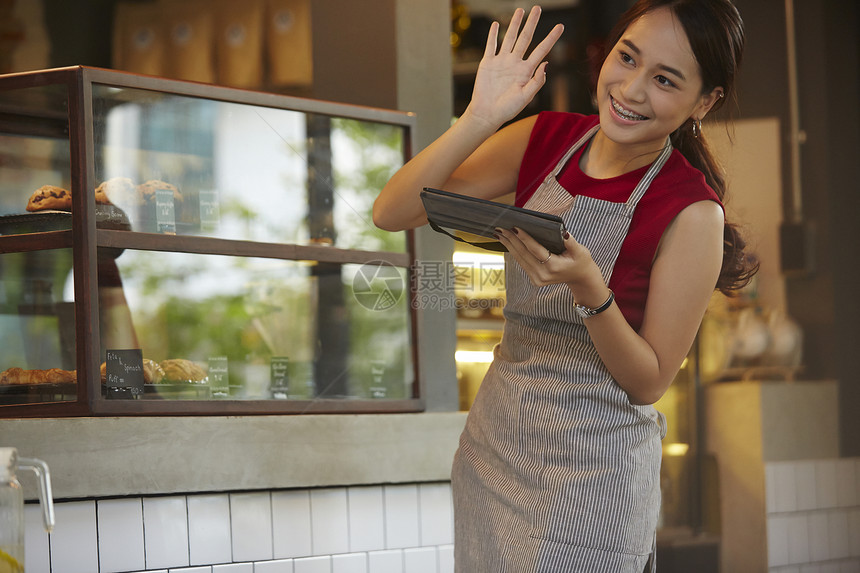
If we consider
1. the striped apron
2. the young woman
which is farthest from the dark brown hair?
the striped apron

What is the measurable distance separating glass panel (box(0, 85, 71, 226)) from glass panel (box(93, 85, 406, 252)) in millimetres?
66

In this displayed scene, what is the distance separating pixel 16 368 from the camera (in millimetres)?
1548

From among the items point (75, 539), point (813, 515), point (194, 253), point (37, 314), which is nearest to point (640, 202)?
point (194, 253)

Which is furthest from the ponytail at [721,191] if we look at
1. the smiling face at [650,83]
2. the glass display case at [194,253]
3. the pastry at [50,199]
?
the pastry at [50,199]

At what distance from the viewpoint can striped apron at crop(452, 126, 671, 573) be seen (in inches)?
39.7

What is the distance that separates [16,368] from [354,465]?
24.7 inches

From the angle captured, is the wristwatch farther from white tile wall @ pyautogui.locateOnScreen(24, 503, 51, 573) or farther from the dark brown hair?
white tile wall @ pyautogui.locateOnScreen(24, 503, 51, 573)

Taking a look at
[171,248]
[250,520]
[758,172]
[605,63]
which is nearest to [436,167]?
[605,63]

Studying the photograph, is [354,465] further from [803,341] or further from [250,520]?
[803,341]

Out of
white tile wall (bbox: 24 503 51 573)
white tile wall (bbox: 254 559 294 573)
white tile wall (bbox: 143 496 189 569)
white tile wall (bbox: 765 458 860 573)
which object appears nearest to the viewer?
white tile wall (bbox: 24 503 51 573)

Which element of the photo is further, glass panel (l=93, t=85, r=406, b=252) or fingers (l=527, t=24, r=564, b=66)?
glass panel (l=93, t=85, r=406, b=252)

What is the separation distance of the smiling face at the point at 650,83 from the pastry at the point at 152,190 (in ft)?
2.95

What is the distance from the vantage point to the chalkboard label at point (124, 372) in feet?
4.96

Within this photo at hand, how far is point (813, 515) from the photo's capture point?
2477mm
